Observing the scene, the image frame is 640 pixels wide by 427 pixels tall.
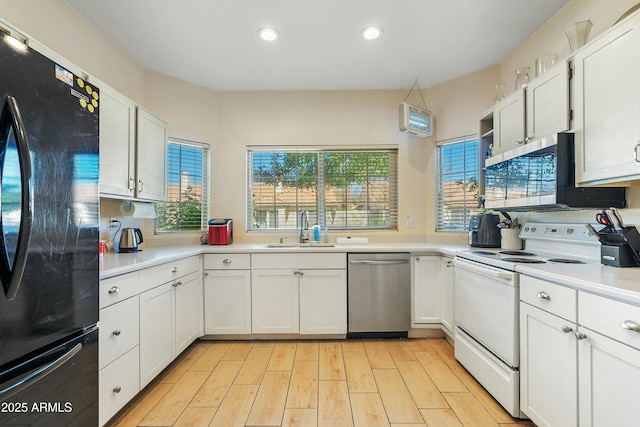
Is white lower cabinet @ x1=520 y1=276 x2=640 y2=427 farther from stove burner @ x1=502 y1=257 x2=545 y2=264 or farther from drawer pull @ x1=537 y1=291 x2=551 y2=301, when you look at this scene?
Result: stove burner @ x1=502 y1=257 x2=545 y2=264

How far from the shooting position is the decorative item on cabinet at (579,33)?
1770 mm

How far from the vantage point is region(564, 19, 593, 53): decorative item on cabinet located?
1.77 meters

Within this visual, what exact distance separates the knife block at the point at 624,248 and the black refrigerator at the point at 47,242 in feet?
8.42

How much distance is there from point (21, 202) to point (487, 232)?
2.95 meters

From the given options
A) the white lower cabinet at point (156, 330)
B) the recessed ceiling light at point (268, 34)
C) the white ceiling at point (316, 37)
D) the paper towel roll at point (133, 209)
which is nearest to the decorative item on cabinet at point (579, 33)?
Result: the white ceiling at point (316, 37)

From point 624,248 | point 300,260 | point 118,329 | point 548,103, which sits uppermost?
point 548,103

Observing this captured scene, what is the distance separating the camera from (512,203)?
2172mm

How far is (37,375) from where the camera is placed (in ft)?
3.32

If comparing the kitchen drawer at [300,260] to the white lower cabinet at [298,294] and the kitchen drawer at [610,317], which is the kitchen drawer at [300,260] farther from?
the kitchen drawer at [610,317]

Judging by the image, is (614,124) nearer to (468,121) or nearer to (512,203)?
(512,203)

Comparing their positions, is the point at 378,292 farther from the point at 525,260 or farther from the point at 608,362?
the point at 608,362

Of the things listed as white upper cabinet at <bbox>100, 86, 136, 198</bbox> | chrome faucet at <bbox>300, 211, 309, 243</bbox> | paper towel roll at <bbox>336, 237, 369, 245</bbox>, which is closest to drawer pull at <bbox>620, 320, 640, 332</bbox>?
paper towel roll at <bbox>336, 237, 369, 245</bbox>

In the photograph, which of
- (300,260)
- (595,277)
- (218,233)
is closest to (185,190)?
(218,233)

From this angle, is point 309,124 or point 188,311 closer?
point 188,311
